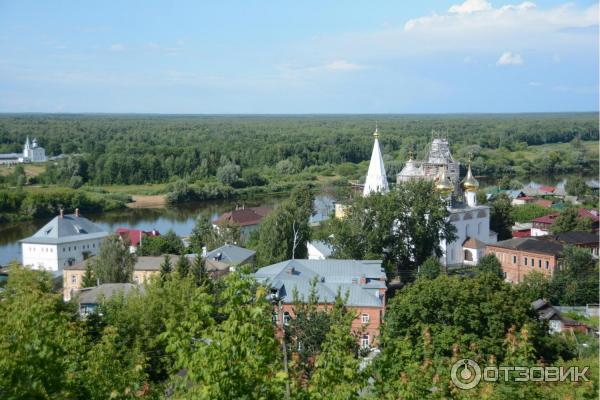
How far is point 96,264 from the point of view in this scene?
17594 millimetres

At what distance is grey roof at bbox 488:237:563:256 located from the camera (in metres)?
19.4

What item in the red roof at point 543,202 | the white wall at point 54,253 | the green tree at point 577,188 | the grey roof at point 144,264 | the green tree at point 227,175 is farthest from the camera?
the green tree at point 227,175

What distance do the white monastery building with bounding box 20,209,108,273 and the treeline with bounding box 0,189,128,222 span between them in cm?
1267

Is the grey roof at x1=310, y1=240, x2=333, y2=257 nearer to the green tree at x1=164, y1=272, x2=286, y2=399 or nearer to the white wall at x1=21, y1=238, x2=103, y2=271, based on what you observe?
the white wall at x1=21, y1=238, x2=103, y2=271

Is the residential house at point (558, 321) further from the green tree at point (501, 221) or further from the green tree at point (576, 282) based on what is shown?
the green tree at point (501, 221)

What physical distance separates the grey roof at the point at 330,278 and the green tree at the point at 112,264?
12.9ft

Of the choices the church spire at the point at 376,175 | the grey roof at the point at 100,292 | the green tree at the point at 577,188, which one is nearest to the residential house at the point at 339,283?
the grey roof at the point at 100,292

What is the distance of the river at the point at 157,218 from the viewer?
30469 mm

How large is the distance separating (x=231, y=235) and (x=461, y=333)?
42.7ft

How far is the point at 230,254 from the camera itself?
20.2 metres

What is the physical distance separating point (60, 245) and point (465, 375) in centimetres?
1835

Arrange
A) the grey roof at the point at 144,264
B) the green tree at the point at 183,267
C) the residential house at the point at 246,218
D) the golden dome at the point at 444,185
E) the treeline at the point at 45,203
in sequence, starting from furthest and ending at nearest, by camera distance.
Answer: the treeline at the point at 45,203 → the residential house at the point at 246,218 → the golden dome at the point at 444,185 → the grey roof at the point at 144,264 → the green tree at the point at 183,267

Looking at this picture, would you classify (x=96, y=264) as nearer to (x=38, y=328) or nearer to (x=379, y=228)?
(x=379, y=228)

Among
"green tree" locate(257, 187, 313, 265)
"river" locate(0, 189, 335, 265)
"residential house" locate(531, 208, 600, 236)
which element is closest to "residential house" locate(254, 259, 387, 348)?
"green tree" locate(257, 187, 313, 265)
